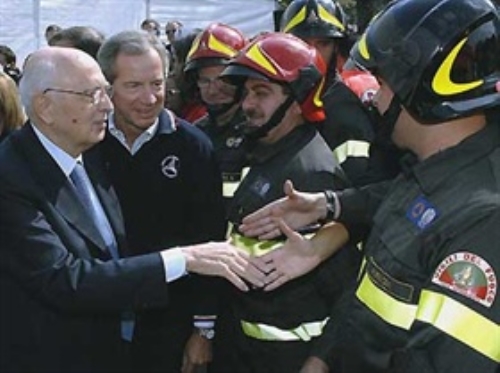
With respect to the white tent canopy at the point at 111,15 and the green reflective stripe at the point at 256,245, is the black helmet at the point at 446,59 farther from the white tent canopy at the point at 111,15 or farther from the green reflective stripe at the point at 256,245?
the white tent canopy at the point at 111,15

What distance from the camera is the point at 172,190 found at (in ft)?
12.1

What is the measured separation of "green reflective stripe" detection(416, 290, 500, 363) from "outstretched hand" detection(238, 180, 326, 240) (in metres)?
0.93

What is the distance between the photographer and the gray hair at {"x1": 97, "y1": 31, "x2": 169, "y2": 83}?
357cm

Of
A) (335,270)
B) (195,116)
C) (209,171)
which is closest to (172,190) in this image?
(209,171)

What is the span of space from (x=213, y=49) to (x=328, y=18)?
702mm

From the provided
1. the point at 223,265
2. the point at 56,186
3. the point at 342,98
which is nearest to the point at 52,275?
the point at 56,186

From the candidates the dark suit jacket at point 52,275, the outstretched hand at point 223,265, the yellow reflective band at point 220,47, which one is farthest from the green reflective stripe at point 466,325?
the yellow reflective band at point 220,47

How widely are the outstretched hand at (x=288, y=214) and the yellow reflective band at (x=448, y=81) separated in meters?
0.80

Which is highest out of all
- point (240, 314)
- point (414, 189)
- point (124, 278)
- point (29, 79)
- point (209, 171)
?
point (414, 189)

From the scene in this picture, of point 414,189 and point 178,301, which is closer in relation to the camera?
point 414,189

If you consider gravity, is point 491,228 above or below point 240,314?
above

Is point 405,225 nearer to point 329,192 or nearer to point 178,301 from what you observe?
point 329,192

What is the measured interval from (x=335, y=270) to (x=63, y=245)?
1.01 m

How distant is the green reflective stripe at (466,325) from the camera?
80.4 inches
